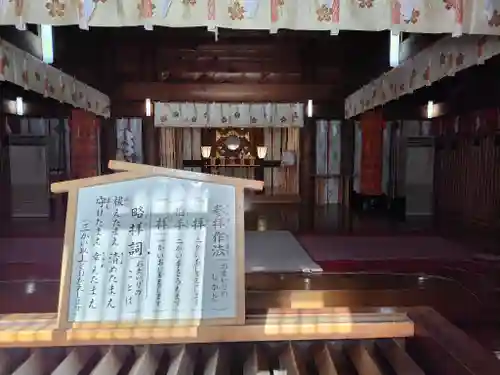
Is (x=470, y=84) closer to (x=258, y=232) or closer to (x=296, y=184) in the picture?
(x=258, y=232)

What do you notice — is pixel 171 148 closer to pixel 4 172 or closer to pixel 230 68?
pixel 230 68

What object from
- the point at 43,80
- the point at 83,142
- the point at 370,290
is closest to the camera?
the point at 370,290

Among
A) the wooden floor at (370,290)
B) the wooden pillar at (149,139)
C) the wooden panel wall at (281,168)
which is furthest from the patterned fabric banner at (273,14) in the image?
the wooden panel wall at (281,168)

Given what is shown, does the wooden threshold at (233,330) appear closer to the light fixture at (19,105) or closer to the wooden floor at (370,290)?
the wooden floor at (370,290)

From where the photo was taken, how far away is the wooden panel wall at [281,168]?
11.4 m

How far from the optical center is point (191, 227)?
1.88 meters

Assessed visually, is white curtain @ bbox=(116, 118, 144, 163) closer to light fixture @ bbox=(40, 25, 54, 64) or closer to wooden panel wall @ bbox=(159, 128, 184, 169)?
wooden panel wall @ bbox=(159, 128, 184, 169)

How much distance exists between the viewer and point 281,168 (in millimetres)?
11578

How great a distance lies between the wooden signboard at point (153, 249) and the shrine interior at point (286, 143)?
2017 millimetres

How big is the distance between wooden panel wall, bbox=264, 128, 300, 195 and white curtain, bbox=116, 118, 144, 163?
3141 mm

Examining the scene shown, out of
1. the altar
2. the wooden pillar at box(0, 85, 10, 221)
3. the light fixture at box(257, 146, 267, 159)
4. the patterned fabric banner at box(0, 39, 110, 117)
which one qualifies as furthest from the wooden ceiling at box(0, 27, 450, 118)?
the wooden pillar at box(0, 85, 10, 221)

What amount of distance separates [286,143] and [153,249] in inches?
397

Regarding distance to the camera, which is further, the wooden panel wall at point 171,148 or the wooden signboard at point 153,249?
A: the wooden panel wall at point 171,148

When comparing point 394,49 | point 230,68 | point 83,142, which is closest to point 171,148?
point 230,68
